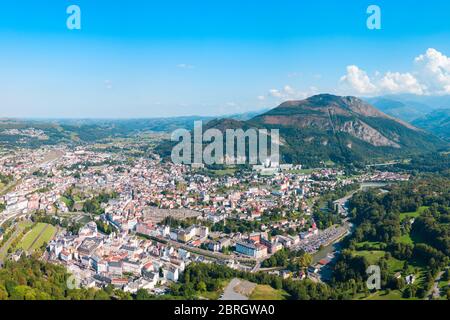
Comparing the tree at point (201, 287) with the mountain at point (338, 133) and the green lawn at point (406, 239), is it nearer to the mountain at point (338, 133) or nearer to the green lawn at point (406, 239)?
the green lawn at point (406, 239)

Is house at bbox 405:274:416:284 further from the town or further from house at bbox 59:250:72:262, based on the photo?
house at bbox 59:250:72:262

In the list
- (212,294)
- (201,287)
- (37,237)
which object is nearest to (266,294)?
(212,294)

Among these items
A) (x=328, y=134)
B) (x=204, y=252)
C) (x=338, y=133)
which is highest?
(x=338, y=133)

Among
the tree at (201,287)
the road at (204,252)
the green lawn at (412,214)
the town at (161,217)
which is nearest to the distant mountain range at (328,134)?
the town at (161,217)

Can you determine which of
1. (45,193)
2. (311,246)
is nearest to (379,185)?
(311,246)

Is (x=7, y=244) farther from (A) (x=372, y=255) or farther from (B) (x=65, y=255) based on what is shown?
(A) (x=372, y=255)

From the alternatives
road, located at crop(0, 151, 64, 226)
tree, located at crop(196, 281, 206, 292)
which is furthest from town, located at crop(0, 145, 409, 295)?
tree, located at crop(196, 281, 206, 292)
